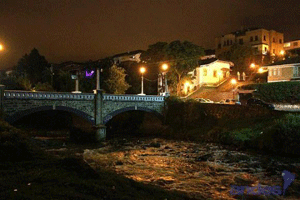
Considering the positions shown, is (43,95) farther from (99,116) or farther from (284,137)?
(284,137)

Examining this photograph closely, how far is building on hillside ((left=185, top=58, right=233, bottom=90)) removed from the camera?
68.5m

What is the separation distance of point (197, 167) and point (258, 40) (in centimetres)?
7175

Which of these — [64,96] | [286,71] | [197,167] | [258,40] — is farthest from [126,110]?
[258,40]

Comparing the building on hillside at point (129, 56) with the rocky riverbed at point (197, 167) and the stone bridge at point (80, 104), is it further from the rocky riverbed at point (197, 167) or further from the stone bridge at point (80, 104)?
the rocky riverbed at point (197, 167)

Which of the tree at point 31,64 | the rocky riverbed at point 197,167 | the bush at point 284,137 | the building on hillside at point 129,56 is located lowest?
the rocky riverbed at point 197,167

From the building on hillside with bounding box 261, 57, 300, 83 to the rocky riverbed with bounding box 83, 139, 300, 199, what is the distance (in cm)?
2753

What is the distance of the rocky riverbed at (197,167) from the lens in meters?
17.8

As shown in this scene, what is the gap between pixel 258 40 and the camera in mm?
84750

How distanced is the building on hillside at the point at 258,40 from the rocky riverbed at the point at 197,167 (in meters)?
57.8

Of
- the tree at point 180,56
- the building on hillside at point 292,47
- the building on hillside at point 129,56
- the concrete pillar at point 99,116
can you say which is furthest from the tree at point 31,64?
the building on hillside at point 292,47

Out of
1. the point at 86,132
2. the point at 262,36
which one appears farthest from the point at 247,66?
the point at 86,132

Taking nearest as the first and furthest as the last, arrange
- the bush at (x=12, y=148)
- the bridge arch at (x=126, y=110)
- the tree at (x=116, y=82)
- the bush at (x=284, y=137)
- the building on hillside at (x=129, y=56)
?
1. the bush at (x=12, y=148)
2. the bush at (x=284, y=137)
3. the bridge arch at (x=126, y=110)
4. the tree at (x=116, y=82)
5. the building on hillside at (x=129, y=56)

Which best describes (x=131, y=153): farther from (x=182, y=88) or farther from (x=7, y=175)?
(x=182, y=88)

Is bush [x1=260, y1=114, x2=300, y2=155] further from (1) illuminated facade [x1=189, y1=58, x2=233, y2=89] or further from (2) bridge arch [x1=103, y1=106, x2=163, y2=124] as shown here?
(1) illuminated facade [x1=189, y1=58, x2=233, y2=89]
